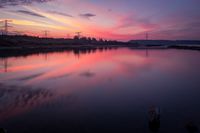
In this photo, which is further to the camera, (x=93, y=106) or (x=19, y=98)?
(x=19, y=98)

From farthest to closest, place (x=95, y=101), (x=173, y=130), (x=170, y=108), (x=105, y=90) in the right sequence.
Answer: (x=105, y=90)
(x=95, y=101)
(x=170, y=108)
(x=173, y=130)

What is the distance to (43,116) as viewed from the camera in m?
10.6

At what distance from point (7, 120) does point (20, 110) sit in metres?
1.32

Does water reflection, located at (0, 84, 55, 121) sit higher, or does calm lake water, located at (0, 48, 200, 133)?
water reflection, located at (0, 84, 55, 121)

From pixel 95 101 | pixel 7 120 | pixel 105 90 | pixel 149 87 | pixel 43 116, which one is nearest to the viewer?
pixel 7 120

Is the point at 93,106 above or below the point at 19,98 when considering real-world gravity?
below

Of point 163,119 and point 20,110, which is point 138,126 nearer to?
point 163,119

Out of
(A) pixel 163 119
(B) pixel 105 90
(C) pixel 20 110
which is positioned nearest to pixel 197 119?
(A) pixel 163 119

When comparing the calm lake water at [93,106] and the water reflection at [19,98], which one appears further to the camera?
the water reflection at [19,98]

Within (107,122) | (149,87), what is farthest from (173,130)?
(149,87)

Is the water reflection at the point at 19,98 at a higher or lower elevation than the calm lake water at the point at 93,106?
higher

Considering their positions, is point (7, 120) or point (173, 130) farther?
point (7, 120)

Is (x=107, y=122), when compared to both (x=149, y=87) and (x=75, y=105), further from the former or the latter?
(x=149, y=87)

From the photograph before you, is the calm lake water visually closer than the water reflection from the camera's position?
Yes
